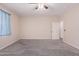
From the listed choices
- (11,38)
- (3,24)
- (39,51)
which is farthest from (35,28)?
(39,51)

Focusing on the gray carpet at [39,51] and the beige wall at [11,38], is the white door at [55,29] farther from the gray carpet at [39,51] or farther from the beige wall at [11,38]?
the gray carpet at [39,51]

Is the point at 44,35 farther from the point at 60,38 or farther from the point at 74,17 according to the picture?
the point at 74,17

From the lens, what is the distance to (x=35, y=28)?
292 inches

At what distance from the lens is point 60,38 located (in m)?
7.02

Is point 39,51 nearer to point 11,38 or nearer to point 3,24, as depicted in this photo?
point 3,24

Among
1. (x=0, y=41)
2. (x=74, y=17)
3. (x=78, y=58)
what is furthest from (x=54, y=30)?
(x=78, y=58)

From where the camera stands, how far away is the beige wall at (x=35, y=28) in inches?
281

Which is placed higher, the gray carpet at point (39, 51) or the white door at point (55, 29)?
the white door at point (55, 29)

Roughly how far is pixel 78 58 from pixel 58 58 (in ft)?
0.86

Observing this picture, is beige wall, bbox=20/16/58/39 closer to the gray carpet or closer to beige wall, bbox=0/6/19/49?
beige wall, bbox=0/6/19/49

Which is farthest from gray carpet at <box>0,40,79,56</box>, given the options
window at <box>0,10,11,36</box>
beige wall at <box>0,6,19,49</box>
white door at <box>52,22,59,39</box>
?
white door at <box>52,22,59,39</box>

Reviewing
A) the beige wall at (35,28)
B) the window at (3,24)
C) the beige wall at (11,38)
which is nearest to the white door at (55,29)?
the beige wall at (35,28)

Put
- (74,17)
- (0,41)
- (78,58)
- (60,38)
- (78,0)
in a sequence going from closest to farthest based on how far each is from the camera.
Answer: (78,0) → (78,58) → (0,41) → (74,17) → (60,38)

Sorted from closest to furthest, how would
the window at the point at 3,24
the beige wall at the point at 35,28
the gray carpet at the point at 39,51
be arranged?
1. the gray carpet at the point at 39,51
2. the window at the point at 3,24
3. the beige wall at the point at 35,28
